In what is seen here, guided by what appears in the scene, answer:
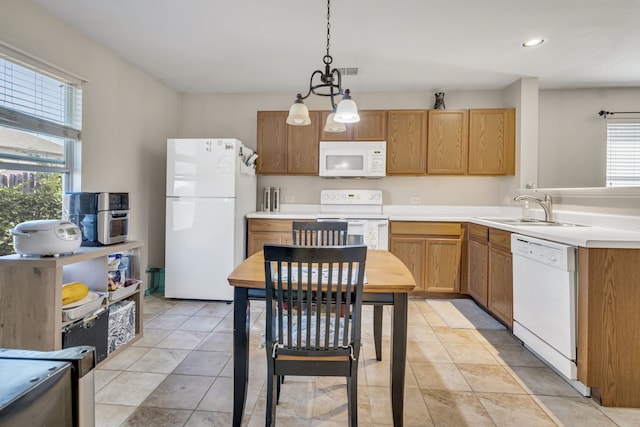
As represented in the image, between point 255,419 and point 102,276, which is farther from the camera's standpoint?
point 102,276

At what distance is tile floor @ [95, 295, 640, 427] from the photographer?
162cm

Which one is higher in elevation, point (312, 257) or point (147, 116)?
point (147, 116)

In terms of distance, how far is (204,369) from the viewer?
81.2 inches

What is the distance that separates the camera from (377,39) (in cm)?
268

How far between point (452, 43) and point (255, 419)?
3.07 m

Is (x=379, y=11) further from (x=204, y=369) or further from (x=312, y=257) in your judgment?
(x=204, y=369)

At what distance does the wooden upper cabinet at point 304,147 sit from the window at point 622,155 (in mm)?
A: 3357

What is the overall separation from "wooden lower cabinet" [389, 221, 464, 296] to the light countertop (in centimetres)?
10

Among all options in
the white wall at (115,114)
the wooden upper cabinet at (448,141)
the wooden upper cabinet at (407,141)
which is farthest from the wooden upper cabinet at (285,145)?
the wooden upper cabinet at (448,141)

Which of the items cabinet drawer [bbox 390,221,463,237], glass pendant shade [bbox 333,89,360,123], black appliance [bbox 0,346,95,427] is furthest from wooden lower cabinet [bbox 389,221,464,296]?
black appliance [bbox 0,346,95,427]

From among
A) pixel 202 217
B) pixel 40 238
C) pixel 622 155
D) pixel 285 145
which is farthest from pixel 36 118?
pixel 622 155

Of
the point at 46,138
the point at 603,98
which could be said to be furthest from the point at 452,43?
the point at 46,138

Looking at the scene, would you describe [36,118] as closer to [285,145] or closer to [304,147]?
[285,145]

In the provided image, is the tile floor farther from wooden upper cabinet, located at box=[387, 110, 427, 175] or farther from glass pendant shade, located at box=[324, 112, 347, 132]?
wooden upper cabinet, located at box=[387, 110, 427, 175]
